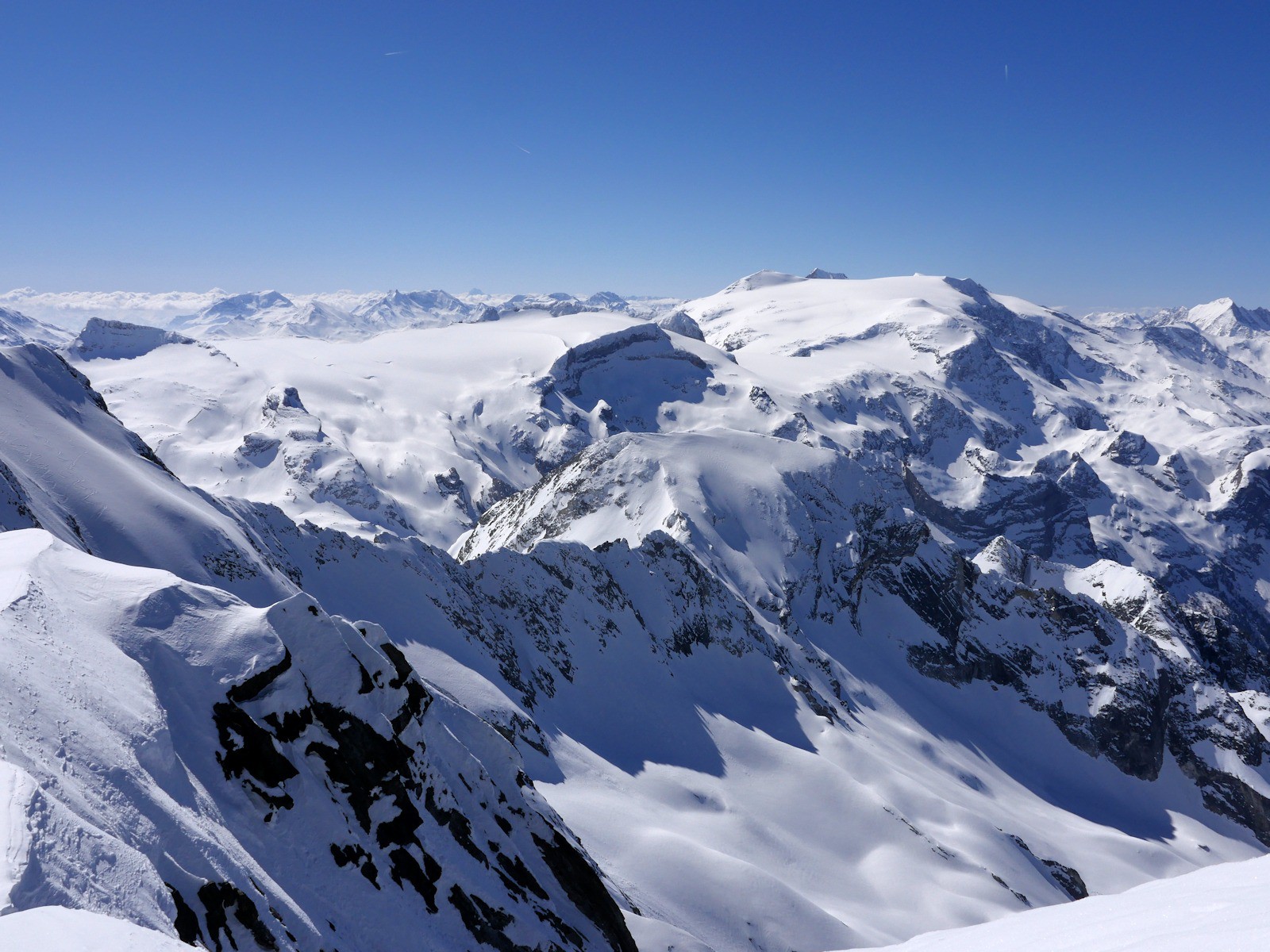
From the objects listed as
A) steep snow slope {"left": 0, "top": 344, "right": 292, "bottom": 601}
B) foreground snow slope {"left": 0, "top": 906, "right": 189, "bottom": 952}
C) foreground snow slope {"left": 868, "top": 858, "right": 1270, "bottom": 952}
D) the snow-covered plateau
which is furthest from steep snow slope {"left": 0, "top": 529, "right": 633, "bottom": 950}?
steep snow slope {"left": 0, "top": 344, "right": 292, "bottom": 601}

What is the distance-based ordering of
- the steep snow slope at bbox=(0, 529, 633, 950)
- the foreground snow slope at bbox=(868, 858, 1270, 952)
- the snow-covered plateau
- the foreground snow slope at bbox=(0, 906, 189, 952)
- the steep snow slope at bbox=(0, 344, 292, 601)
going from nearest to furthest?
1. the foreground snow slope at bbox=(0, 906, 189, 952)
2. the foreground snow slope at bbox=(868, 858, 1270, 952)
3. the steep snow slope at bbox=(0, 529, 633, 950)
4. the snow-covered plateau
5. the steep snow slope at bbox=(0, 344, 292, 601)

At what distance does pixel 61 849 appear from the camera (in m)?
13.4

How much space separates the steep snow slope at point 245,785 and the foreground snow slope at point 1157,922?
51.4ft

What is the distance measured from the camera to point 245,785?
22.1 m

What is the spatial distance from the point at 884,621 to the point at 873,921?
71131mm

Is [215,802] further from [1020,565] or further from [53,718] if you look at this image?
[1020,565]

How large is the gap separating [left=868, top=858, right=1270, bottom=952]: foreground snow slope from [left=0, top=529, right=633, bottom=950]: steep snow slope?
15.7m

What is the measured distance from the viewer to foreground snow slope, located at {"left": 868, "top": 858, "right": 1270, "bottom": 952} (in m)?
10.9

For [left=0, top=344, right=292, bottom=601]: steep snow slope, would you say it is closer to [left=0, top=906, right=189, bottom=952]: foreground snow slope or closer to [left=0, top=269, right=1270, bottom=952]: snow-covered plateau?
[left=0, top=269, right=1270, bottom=952]: snow-covered plateau

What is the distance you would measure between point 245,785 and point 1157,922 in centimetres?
2223

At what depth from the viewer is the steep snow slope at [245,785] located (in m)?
15.6

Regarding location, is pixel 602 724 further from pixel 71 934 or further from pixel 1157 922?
pixel 71 934

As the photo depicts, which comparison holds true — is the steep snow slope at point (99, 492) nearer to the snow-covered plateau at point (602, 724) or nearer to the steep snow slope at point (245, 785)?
the snow-covered plateau at point (602, 724)

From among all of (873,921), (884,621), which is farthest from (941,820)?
(884,621)
